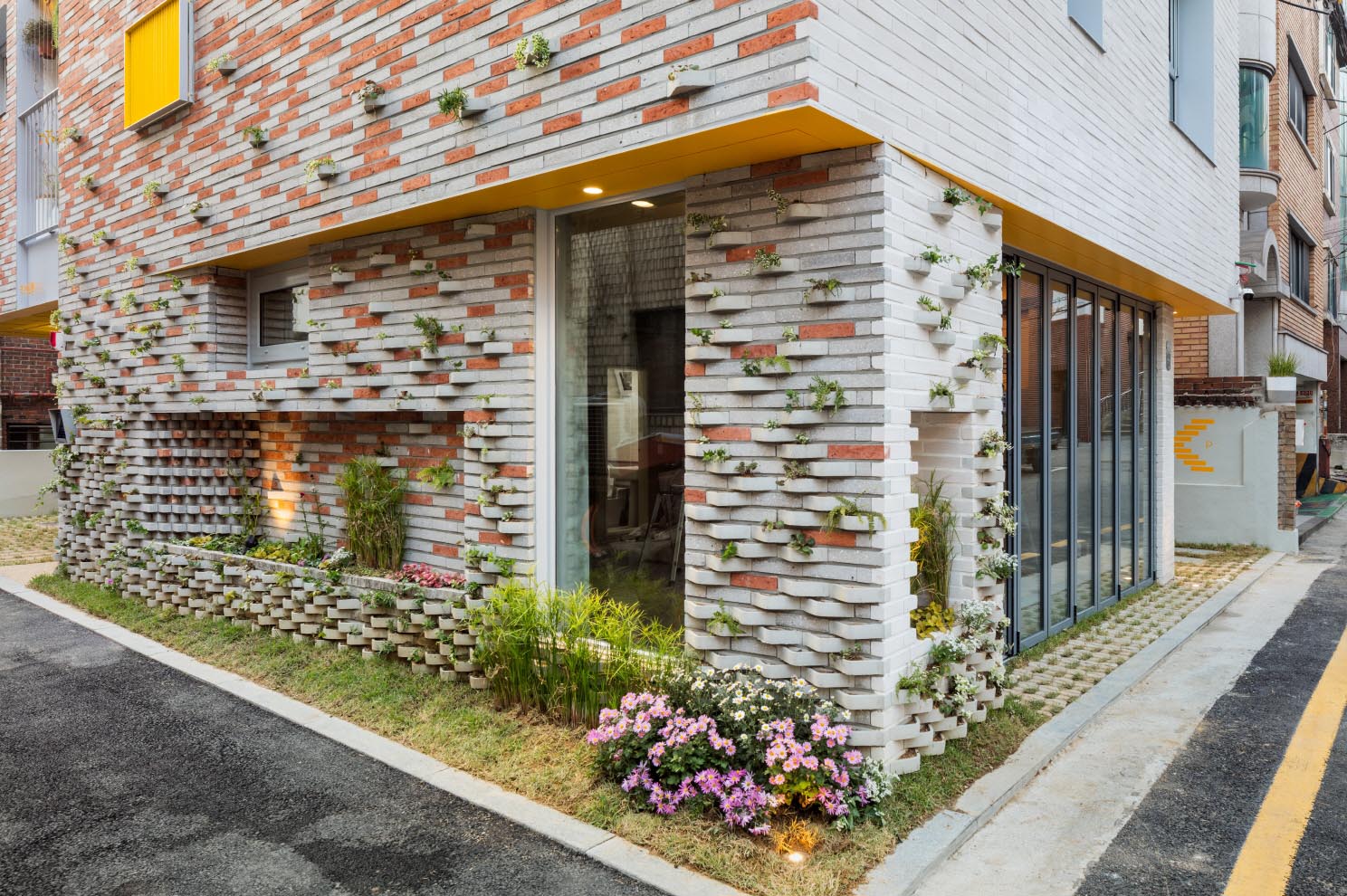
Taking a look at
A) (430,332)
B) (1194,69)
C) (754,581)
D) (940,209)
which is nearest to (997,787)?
(754,581)

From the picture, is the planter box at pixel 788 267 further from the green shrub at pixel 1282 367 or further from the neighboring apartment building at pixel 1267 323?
the green shrub at pixel 1282 367

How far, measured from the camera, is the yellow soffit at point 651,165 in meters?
3.89

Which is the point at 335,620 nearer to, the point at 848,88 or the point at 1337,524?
the point at 848,88

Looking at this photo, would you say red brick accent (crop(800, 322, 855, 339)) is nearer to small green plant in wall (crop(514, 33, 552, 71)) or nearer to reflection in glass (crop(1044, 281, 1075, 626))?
small green plant in wall (crop(514, 33, 552, 71))

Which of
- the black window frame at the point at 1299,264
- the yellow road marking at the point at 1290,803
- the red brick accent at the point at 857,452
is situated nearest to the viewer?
the yellow road marking at the point at 1290,803

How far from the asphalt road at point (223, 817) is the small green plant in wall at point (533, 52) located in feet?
12.2

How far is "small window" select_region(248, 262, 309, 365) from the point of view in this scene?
24.1 ft

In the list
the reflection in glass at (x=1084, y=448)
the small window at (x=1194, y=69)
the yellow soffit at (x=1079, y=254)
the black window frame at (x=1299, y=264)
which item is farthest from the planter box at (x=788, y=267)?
the black window frame at (x=1299, y=264)

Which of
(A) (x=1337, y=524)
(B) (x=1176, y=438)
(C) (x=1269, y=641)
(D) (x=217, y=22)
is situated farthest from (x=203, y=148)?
(A) (x=1337, y=524)

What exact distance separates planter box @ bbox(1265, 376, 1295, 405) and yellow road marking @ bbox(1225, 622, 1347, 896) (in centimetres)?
676

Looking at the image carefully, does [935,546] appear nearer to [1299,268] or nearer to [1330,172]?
[1299,268]

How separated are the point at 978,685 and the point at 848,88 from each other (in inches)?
126

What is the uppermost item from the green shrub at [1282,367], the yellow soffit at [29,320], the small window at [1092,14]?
the small window at [1092,14]

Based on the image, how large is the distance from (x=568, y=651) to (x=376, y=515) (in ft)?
7.37
